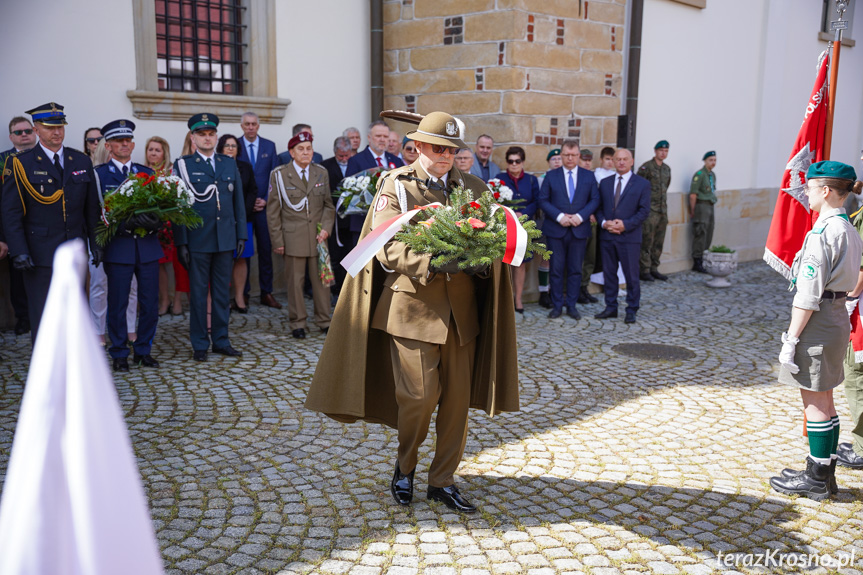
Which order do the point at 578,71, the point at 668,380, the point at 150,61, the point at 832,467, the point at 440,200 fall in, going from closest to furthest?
the point at 440,200, the point at 832,467, the point at 668,380, the point at 150,61, the point at 578,71

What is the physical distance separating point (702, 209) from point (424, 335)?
36.1 ft

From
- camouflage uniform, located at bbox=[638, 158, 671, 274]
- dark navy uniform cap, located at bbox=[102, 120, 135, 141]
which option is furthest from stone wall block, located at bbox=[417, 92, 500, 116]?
dark navy uniform cap, located at bbox=[102, 120, 135, 141]

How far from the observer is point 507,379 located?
174 inches

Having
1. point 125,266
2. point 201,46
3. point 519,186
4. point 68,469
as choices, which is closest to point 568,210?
point 519,186

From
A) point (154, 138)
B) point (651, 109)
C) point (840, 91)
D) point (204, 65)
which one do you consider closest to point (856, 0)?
point (840, 91)

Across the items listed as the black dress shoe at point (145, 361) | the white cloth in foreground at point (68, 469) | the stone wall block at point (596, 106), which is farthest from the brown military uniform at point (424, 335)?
the stone wall block at point (596, 106)

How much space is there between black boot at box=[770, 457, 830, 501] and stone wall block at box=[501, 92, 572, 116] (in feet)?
23.0

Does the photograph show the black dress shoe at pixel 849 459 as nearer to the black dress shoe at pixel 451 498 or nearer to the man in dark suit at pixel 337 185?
the black dress shoe at pixel 451 498

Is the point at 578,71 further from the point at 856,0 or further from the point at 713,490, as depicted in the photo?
the point at 856,0

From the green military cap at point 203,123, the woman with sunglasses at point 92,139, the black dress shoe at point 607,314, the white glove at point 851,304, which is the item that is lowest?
the black dress shoe at point 607,314

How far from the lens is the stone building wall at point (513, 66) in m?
10.5

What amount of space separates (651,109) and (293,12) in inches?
242

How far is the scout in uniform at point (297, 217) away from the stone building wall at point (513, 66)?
3335 millimetres

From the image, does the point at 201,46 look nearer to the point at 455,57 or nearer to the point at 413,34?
the point at 413,34
